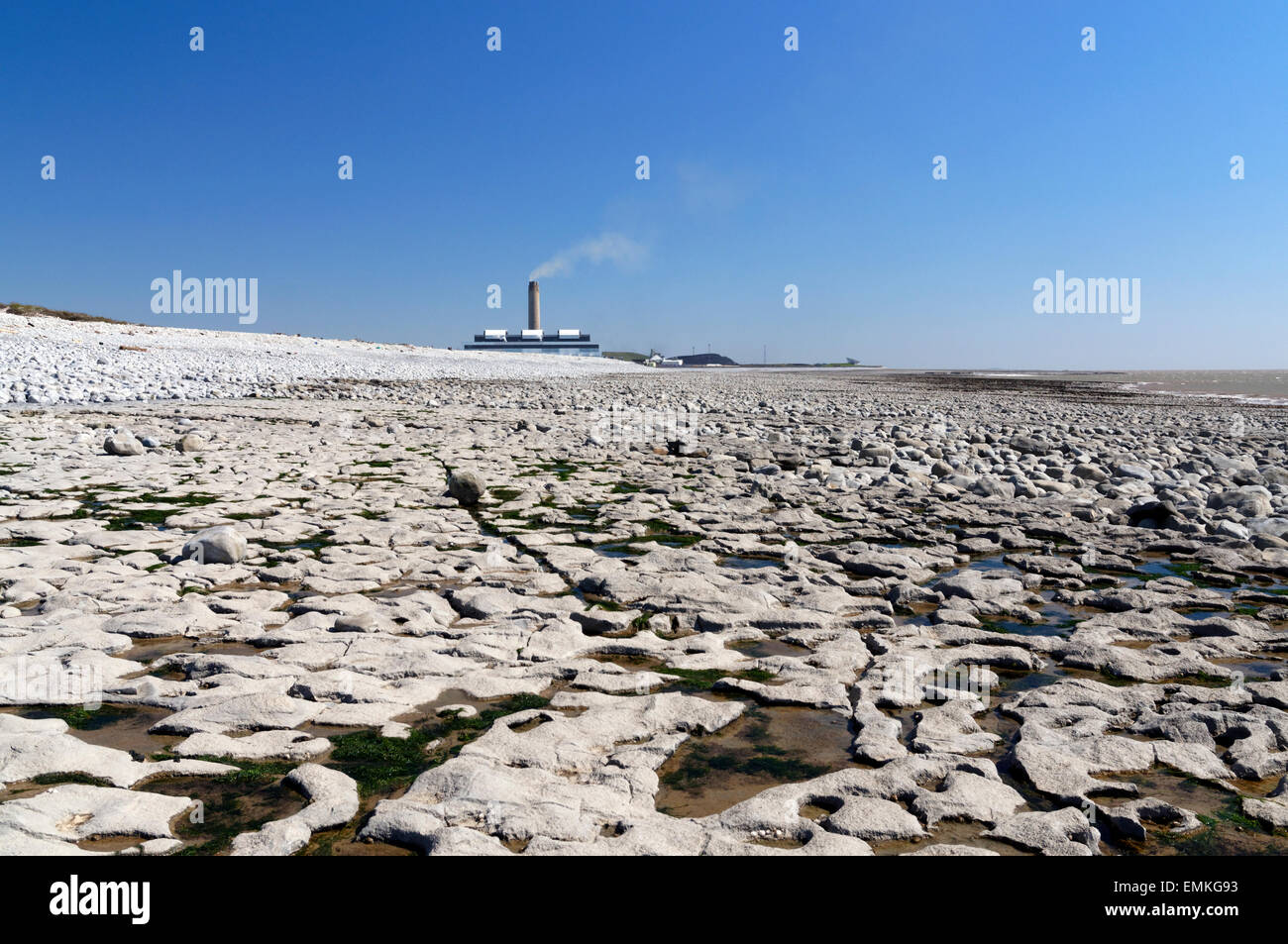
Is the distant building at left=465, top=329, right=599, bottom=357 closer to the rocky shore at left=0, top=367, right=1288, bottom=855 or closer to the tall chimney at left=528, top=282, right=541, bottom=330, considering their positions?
the tall chimney at left=528, top=282, right=541, bottom=330

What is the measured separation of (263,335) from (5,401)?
27992 mm

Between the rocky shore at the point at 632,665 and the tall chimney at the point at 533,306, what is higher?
the tall chimney at the point at 533,306

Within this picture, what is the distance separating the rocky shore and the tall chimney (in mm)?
80952

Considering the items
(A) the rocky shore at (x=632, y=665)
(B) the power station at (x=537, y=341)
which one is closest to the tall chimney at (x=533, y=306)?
(B) the power station at (x=537, y=341)

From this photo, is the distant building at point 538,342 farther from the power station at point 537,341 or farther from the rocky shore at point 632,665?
the rocky shore at point 632,665

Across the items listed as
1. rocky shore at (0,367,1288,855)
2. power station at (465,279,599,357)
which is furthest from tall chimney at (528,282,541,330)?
rocky shore at (0,367,1288,855)

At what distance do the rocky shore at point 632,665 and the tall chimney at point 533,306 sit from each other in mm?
80952

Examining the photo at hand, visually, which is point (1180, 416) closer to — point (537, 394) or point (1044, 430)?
point (1044, 430)

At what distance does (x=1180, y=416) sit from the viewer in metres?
14.3

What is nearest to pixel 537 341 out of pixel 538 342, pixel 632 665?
pixel 538 342

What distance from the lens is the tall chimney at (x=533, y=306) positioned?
277 feet

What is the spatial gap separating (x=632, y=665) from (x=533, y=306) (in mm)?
85866

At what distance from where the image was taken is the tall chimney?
3324 inches
